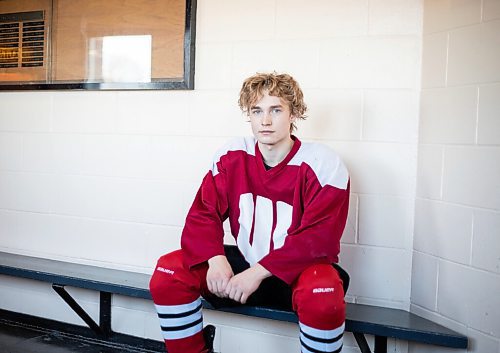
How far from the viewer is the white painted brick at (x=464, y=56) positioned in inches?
65.6

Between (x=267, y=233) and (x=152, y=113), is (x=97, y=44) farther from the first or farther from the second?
(x=267, y=233)

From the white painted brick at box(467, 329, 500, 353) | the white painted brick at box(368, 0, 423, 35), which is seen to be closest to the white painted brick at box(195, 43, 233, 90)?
the white painted brick at box(368, 0, 423, 35)

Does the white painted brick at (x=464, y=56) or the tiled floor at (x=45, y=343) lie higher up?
the white painted brick at (x=464, y=56)

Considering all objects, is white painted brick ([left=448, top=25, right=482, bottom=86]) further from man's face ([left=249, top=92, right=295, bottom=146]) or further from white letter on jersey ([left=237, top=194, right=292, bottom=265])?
white letter on jersey ([left=237, top=194, right=292, bottom=265])

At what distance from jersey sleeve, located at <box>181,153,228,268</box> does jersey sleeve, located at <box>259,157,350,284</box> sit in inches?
8.0

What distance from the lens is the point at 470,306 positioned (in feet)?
5.52

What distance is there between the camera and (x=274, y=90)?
171cm

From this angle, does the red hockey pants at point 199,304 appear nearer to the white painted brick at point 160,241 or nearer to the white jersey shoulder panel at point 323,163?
the white jersey shoulder panel at point 323,163

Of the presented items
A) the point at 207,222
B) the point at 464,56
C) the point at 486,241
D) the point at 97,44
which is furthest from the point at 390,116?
the point at 97,44

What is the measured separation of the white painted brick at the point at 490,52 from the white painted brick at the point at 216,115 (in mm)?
915

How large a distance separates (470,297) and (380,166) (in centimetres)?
57

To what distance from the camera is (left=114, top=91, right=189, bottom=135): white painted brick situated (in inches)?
86.4

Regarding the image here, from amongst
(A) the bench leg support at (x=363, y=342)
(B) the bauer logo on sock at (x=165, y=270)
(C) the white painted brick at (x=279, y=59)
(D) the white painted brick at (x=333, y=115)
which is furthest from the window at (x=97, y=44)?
(A) the bench leg support at (x=363, y=342)

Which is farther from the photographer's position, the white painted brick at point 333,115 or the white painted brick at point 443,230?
the white painted brick at point 333,115
